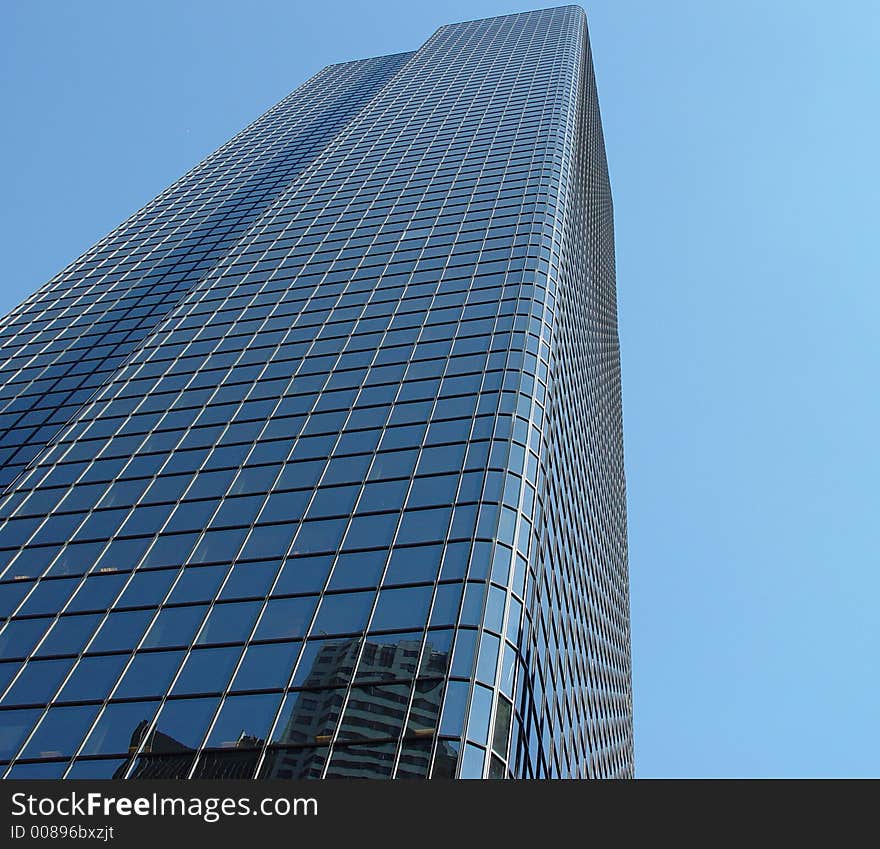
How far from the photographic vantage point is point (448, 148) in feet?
284

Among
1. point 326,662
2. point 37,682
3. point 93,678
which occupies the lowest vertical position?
point 37,682

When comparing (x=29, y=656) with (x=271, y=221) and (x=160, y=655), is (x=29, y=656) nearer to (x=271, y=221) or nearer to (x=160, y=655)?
(x=160, y=655)

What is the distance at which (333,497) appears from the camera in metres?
39.9

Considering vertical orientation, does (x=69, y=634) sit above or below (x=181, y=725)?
above

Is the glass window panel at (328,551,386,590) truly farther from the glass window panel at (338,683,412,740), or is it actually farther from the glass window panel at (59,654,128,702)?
the glass window panel at (59,654,128,702)

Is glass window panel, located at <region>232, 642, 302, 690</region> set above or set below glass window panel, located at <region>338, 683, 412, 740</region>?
above

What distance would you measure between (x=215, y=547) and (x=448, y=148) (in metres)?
57.1

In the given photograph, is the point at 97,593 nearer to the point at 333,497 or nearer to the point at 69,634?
the point at 69,634

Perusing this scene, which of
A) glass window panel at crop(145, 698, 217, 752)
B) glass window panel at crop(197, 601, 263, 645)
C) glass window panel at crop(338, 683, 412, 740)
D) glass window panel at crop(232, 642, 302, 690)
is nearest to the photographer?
glass window panel at crop(338, 683, 412, 740)

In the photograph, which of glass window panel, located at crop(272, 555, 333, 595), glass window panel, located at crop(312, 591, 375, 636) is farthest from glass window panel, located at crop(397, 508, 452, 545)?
glass window panel, located at crop(312, 591, 375, 636)

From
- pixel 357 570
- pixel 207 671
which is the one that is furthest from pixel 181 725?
pixel 357 570

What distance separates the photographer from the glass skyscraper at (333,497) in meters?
30.0

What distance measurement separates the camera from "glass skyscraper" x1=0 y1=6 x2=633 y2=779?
30.0 meters

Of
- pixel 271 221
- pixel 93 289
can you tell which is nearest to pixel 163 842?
pixel 271 221
